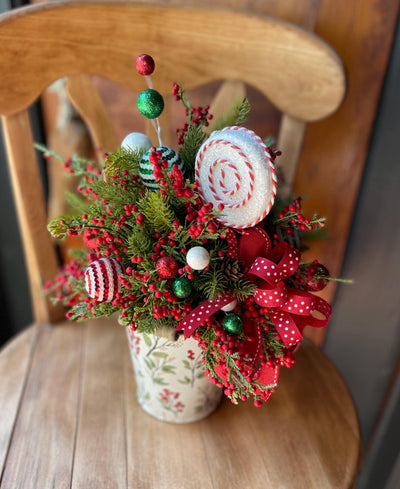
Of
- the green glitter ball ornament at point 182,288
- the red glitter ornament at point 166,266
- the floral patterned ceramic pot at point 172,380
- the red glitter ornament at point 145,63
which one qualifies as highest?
the red glitter ornament at point 145,63

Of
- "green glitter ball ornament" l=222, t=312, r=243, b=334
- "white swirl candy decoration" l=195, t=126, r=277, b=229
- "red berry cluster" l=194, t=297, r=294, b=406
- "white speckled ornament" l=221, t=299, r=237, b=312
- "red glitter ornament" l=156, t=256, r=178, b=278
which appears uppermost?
"white swirl candy decoration" l=195, t=126, r=277, b=229

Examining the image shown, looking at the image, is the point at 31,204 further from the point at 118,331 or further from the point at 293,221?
the point at 293,221

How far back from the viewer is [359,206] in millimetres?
972

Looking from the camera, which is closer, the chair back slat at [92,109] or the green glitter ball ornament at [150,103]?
the green glitter ball ornament at [150,103]

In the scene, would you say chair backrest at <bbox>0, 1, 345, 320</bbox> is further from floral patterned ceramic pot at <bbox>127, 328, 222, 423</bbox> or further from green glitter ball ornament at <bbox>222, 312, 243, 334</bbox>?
green glitter ball ornament at <bbox>222, 312, 243, 334</bbox>

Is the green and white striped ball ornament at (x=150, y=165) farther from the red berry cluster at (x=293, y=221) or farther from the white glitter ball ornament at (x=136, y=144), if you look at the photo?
the red berry cluster at (x=293, y=221)

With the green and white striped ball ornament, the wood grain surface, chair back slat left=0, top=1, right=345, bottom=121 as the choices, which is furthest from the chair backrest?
the green and white striped ball ornament

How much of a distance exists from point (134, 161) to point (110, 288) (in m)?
0.15

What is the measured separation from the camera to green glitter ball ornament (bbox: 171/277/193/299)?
0.45 m

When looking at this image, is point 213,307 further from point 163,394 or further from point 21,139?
point 21,139

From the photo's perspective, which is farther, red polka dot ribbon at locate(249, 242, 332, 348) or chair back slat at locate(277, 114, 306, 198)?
chair back slat at locate(277, 114, 306, 198)

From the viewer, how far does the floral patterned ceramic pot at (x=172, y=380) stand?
1.74 feet

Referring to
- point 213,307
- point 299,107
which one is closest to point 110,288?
point 213,307

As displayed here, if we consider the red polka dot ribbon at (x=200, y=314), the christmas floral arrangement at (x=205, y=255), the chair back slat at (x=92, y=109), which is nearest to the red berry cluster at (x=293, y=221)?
the christmas floral arrangement at (x=205, y=255)
